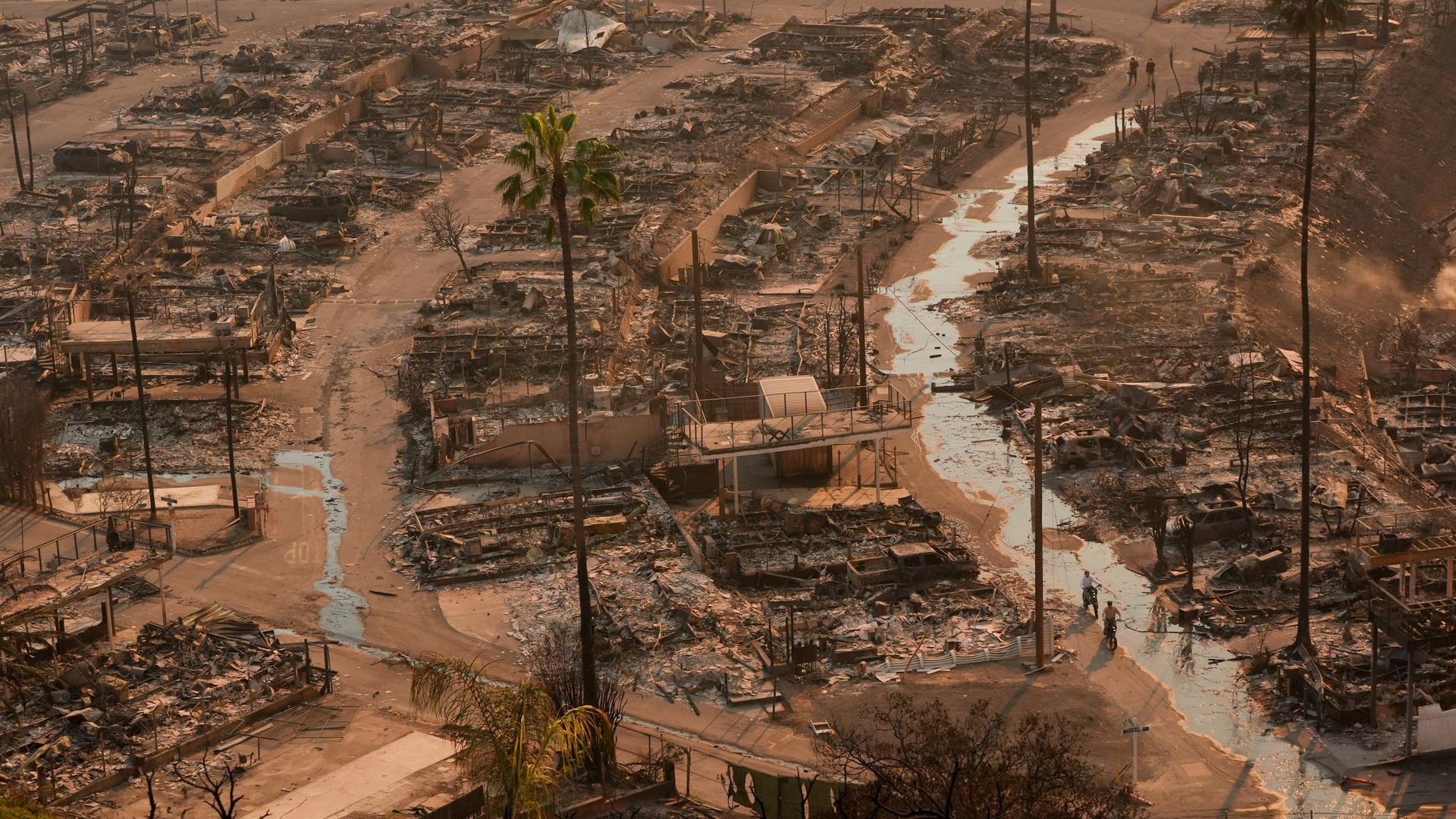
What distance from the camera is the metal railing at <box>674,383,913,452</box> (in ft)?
186

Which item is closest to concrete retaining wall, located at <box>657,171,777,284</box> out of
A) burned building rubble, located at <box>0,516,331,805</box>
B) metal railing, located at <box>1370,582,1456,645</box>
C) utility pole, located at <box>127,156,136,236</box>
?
utility pole, located at <box>127,156,136,236</box>

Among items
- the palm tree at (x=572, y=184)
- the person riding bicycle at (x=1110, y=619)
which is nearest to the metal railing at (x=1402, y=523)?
the person riding bicycle at (x=1110, y=619)

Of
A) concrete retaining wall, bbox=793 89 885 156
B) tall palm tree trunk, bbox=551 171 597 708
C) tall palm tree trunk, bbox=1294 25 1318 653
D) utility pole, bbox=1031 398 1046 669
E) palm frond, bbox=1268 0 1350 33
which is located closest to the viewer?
tall palm tree trunk, bbox=551 171 597 708

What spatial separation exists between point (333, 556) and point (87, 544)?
20.8ft

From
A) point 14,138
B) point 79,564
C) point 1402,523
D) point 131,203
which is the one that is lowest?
point 1402,523

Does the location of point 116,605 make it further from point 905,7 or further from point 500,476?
point 905,7

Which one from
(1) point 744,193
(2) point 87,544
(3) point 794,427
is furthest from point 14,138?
(3) point 794,427

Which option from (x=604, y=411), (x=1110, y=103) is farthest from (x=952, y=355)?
(x=1110, y=103)

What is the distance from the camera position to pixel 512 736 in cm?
3747

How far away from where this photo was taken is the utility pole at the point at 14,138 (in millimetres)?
89750

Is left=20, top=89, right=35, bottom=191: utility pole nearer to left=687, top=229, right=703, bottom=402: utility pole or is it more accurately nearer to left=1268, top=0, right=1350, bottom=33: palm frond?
left=687, top=229, right=703, bottom=402: utility pole

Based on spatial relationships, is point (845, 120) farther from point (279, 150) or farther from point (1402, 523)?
point (1402, 523)

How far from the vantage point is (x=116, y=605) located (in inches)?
2028

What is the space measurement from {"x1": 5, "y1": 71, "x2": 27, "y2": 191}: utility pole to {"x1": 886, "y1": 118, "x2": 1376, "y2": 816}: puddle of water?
125 feet
